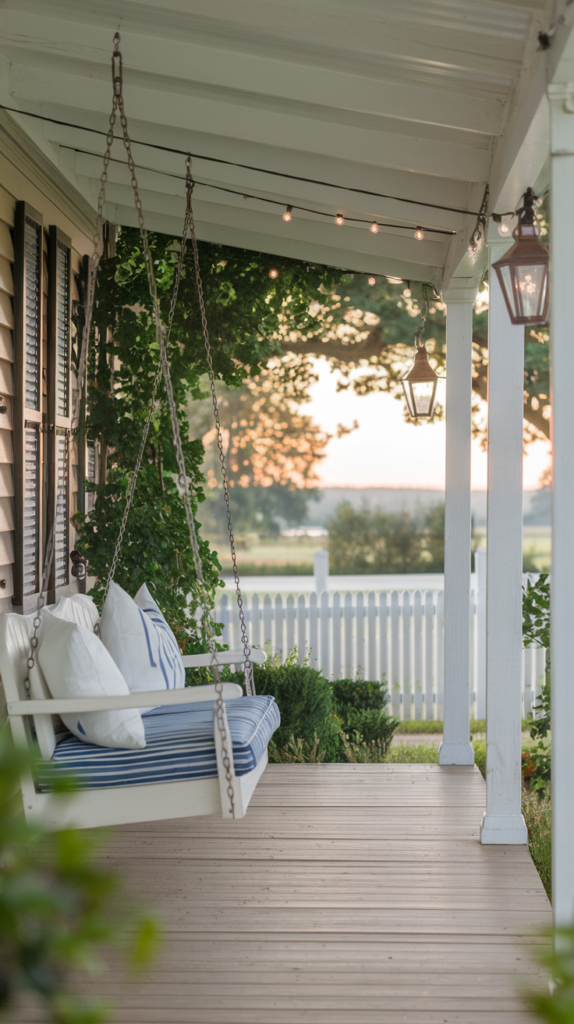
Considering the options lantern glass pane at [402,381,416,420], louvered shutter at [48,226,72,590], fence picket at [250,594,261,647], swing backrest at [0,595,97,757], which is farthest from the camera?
fence picket at [250,594,261,647]

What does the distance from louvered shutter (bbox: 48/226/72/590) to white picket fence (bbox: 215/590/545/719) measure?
2.34 meters

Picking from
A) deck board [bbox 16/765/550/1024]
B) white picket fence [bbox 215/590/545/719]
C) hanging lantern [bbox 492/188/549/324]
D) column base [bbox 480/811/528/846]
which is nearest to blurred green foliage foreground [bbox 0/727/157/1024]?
deck board [bbox 16/765/550/1024]

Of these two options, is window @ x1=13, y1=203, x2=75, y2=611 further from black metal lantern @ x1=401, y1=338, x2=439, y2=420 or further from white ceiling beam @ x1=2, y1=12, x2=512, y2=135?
black metal lantern @ x1=401, y1=338, x2=439, y2=420

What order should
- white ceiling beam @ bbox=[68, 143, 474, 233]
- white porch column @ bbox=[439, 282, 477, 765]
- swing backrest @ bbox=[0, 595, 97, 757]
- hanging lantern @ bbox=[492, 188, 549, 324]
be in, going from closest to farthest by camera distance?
1. hanging lantern @ bbox=[492, 188, 549, 324]
2. swing backrest @ bbox=[0, 595, 97, 757]
3. white ceiling beam @ bbox=[68, 143, 474, 233]
4. white porch column @ bbox=[439, 282, 477, 765]

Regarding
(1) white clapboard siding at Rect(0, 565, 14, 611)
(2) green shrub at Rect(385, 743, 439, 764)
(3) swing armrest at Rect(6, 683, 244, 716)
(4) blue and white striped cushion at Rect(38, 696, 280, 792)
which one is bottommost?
(2) green shrub at Rect(385, 743, 439, 764)

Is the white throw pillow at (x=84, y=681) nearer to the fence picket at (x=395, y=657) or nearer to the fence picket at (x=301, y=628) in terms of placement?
the fence picket at (x=301, y=628)

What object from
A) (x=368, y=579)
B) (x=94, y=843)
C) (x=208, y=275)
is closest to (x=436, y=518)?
(x=368, y=579)

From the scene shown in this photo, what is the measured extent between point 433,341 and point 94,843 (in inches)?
356

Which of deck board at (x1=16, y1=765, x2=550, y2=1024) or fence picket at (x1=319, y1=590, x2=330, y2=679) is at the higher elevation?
fence picket at (x1=319, y1=590, x2=330, y2=679)

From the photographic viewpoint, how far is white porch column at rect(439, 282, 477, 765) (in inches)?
173

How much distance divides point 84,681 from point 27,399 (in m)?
1.51

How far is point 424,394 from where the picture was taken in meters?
4.77

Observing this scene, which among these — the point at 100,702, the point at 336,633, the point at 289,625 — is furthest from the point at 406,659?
the point at 100,702

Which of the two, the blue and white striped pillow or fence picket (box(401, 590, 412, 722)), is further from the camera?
fence picket (box(401, 590, 412, 722))
